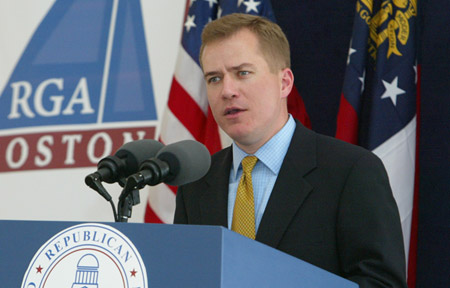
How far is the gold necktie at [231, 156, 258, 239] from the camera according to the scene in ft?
7.14

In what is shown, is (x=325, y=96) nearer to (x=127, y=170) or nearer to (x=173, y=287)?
(x=127, y=170)

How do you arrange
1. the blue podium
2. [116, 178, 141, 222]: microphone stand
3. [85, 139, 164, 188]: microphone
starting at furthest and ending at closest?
[85, 139, 164, 188]: microphone
[116, 178, 141, 222]: microphone stand
the blue podium

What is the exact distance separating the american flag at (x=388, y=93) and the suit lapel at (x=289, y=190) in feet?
3.53

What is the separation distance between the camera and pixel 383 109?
133 inches

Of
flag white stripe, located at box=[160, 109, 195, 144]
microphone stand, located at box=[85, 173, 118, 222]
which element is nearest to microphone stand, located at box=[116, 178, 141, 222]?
microphone stand, located at box=[85, 173, 118, 222]

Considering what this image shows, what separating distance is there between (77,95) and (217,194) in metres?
2.27

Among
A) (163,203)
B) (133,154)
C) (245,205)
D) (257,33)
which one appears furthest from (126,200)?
(163,203)

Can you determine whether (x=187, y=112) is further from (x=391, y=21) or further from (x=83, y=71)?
(x=391, y=21)

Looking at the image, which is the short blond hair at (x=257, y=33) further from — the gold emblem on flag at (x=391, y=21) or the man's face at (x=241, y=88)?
the gold emblem on flag at (x=391, y=21)

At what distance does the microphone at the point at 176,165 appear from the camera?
1574mm

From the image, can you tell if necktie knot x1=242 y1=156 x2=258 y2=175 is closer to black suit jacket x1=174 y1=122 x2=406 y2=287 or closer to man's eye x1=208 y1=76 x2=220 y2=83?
black suit jacket x1=174 y1=122 x2=406 y2=287

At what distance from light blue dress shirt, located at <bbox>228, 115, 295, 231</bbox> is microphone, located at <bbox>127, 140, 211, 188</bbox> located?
584 mm

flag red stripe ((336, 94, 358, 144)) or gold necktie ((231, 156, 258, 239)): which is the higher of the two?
flag red stripe ((336, 94, 358, 144))

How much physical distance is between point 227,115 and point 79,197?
2.34 m
